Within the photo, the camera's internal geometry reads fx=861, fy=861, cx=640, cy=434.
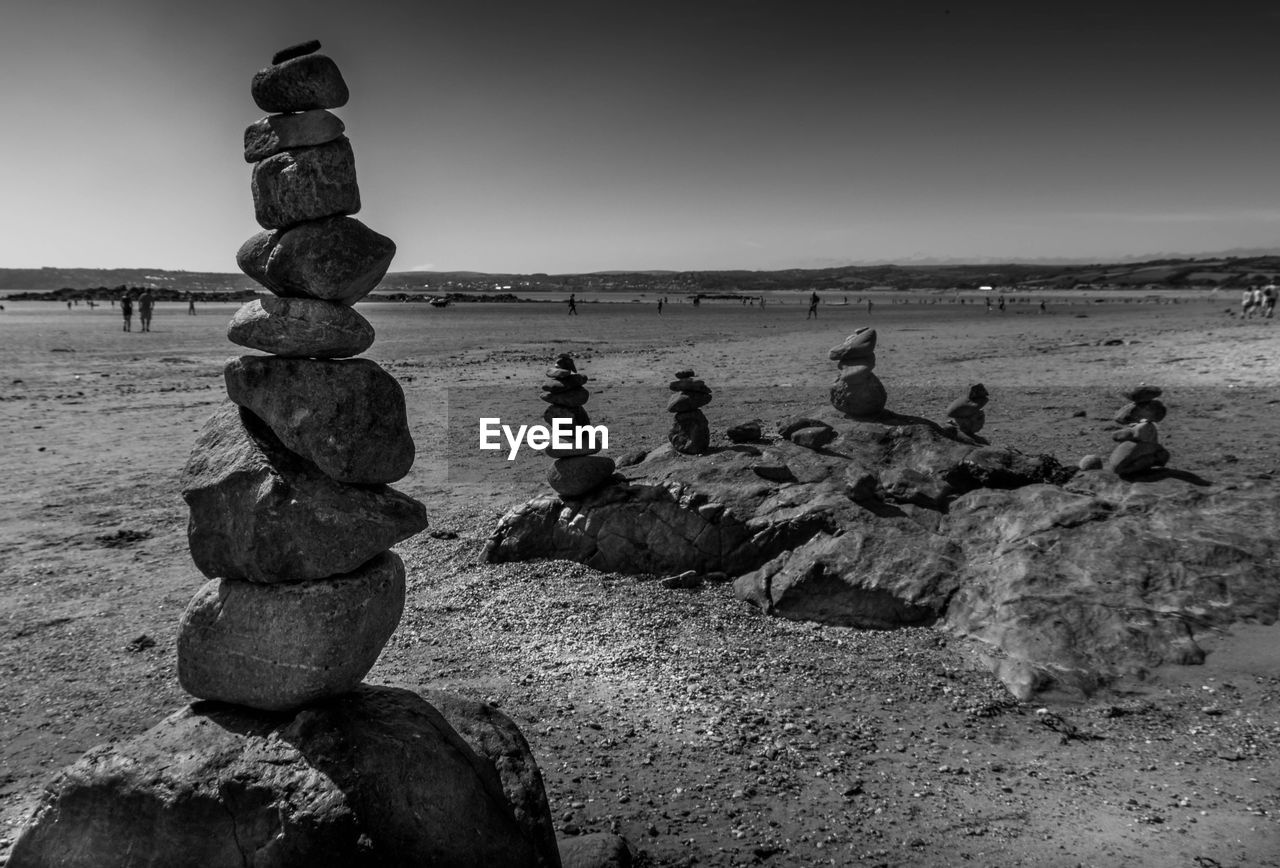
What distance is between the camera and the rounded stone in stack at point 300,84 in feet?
17.6

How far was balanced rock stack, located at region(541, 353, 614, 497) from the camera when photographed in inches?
448

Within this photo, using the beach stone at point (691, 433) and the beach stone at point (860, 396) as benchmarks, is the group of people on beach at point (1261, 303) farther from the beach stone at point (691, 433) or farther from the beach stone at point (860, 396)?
the beach stone at point (691, 433)

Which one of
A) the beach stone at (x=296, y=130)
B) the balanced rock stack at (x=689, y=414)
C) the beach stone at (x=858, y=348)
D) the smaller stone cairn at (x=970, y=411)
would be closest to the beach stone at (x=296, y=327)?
the beach stone at (x=296, y=130)

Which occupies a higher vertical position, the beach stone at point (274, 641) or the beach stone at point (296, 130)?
the beach stone at point (296, 130)

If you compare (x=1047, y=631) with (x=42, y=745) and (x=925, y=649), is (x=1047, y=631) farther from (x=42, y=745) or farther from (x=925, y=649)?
(x=42, y=745)

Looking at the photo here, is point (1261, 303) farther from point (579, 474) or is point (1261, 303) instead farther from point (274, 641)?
point (274, 641)

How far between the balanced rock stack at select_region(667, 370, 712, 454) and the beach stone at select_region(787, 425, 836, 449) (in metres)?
1.26

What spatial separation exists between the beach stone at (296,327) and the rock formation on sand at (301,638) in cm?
1

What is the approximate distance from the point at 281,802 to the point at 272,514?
1648 millimetres

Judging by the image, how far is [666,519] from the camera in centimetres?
1094

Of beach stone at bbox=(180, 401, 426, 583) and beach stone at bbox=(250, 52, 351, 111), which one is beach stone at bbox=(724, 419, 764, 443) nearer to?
beach stone at bbox=(180, 401, 426, 583)

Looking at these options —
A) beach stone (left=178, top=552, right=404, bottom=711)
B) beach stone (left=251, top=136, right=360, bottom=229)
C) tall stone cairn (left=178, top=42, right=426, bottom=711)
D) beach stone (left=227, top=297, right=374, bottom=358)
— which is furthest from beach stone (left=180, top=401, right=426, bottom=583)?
beach stone (left=251, top=136, right=360, bottom=229)

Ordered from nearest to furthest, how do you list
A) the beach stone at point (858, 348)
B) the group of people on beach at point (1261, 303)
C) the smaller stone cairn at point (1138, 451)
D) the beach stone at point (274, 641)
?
the beach stone at point (274, 641) < the smaller stone cairn at point (1138, 451) < the beach stone at point (858, 348) < the group of people on beach at point (1261, 303)

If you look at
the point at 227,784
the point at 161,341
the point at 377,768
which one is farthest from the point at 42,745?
the point at 161,341
